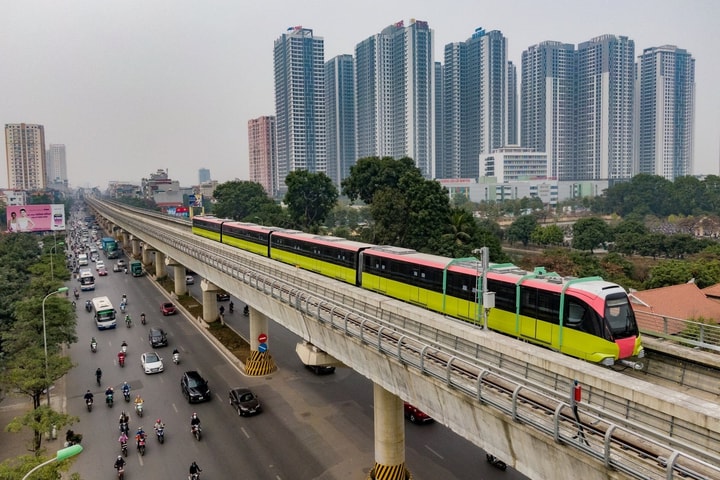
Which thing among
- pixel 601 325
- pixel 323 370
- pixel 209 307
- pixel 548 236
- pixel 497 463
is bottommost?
pixel 497 463

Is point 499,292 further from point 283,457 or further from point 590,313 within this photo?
point 283,457

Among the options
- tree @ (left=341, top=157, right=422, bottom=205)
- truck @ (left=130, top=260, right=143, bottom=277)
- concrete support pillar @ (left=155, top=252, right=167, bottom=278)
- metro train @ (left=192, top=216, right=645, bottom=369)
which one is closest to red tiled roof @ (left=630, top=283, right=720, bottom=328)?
metro train @ (left=192, top=216, right=645, bottom=369)

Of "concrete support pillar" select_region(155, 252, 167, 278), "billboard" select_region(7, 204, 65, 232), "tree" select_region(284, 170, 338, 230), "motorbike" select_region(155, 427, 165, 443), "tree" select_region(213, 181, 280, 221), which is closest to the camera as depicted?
"motorbike" select_region(155, 427, 165, 443)

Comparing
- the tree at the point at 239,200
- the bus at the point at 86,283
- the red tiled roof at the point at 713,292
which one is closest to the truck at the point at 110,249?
the tree at the point at 239,200

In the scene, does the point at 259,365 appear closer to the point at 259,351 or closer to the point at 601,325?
the point at 259,351

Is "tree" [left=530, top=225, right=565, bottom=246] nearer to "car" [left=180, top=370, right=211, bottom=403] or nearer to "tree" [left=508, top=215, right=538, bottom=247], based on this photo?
"tree" [left=508, top=215, right=538, bottom=247]

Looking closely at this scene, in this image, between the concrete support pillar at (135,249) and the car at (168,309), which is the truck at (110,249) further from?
the car at (168,309)

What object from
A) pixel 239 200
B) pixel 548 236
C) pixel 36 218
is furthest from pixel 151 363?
pixel 548 236
